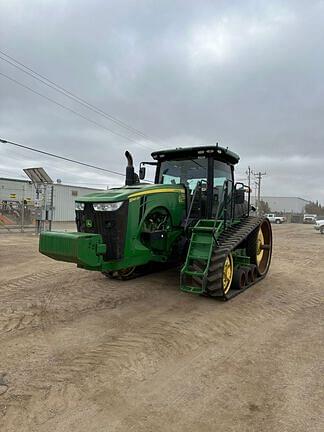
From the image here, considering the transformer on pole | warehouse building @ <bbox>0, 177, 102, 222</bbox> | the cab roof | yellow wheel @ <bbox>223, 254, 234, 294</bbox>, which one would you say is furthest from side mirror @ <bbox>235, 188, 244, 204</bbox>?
warehouse building @ <bbox>0, 177, 102, 222</bbox>

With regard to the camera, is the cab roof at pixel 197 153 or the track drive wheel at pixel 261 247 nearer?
the cab roof at pixel 197 153

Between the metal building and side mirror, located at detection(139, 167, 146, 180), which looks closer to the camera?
side mirror, located at detection(139, 167, 146, 180)

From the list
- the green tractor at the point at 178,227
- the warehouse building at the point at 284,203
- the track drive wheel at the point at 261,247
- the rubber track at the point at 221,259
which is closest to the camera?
the green tractor at the point at 178,227

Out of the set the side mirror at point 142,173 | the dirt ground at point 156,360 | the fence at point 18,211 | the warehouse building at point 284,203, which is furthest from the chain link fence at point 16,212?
the warehouse building at point 284,203

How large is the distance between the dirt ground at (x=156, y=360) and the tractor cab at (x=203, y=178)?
165 cm

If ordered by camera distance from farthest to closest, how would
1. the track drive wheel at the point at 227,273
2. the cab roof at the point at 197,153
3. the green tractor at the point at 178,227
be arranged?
the cab roof at the point at 197,153 < the track drive wheel at the point at 227,273 < the green tractor at the point at 178,227

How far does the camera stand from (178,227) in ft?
21.9

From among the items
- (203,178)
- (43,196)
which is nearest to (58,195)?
(43,196)

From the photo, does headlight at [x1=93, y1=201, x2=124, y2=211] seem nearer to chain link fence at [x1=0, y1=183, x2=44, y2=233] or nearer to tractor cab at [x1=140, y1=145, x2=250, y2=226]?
tractor cab at [x1=140, y1=145, x2=250, y2=226]

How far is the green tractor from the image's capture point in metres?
5.33

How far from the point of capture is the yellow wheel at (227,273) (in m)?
6.00

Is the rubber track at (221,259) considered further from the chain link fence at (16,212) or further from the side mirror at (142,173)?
the chain link fence at (16,212)

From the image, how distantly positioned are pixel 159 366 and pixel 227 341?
3.58 ft

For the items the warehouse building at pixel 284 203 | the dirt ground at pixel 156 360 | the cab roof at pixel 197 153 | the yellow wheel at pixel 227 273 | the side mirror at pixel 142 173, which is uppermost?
the warehouse building at pixel 284 203
